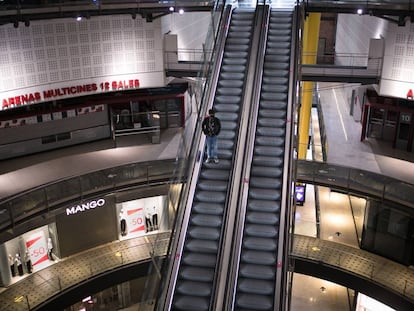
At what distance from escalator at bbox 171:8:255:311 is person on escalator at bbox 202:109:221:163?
0.33m

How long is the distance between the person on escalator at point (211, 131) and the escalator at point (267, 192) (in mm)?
1035

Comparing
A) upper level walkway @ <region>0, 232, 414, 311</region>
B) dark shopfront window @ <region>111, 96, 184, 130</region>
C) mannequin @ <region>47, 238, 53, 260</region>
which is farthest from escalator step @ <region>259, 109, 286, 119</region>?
mannequin @ <region>47, 238, 53, 260</region>

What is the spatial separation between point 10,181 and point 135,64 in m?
6.43

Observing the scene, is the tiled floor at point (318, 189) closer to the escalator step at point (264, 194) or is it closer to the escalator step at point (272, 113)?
the escalator step at point (272, 113)

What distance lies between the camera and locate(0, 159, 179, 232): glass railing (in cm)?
1429

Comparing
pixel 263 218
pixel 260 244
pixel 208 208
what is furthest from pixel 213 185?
pixel 260 244

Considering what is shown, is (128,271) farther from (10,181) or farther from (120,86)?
(120,86)

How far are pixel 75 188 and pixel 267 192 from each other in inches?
269

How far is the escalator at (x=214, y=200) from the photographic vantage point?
10289 millimetres

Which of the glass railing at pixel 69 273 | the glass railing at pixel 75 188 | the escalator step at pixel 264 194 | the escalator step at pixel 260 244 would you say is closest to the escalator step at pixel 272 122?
the escalator step at pixel 264 194

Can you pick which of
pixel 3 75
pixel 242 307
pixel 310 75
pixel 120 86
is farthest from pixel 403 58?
pixel 3 75

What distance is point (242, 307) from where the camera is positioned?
9.99 metres

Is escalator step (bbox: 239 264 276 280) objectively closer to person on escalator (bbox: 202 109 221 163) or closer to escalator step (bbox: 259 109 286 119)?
person on escalator (bbox: 202 109 221 163)

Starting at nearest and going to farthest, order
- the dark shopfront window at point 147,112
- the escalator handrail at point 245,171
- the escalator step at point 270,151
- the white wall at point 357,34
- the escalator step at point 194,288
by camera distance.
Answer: the escalator handrail at point 245,171 < the escalator step at point 194,288 < the escalator step at point 270,151 < the white wall at point 357,34 < the dark shopfront window at point 147,112
